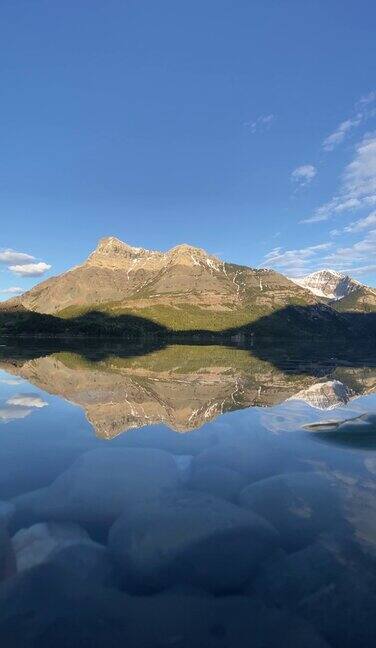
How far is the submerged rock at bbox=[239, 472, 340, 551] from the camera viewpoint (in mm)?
12961

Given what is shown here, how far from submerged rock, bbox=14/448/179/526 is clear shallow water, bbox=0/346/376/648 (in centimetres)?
9

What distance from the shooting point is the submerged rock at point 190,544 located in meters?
10.5

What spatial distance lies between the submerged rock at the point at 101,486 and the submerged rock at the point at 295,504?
3383 mm

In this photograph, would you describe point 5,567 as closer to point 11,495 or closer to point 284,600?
point 11,495

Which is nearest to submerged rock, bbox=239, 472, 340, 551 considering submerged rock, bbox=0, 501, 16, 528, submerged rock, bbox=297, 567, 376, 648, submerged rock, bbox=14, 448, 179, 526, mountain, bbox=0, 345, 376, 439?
submerged rock, bbox=297, 567, 376, 648

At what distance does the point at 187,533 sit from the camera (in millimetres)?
12539

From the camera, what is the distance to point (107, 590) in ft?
32.8

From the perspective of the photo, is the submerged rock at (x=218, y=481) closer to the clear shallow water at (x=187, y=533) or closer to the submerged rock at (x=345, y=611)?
the clear shallow water at (x=187, y=533)

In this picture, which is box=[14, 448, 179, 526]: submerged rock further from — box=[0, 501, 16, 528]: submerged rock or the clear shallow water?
box=[0, 501, 16, 528]: submerged rock

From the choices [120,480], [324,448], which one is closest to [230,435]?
[324,448]

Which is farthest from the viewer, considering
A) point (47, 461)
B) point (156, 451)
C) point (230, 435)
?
point (230, 435)

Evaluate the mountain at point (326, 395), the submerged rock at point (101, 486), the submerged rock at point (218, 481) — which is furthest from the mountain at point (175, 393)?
the submerged rock at point (218, 481)

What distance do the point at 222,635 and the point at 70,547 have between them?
A: 4.86 meters

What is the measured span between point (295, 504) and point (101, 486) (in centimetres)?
699
